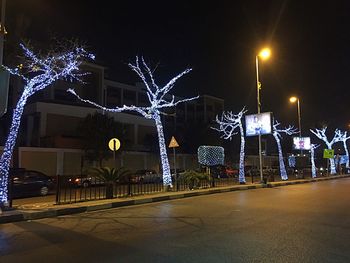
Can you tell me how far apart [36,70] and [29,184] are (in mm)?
8005

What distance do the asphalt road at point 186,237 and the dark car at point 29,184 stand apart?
912 cm

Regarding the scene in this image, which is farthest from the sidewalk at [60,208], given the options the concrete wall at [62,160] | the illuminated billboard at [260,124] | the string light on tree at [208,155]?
the illuminated billboard at [260,124]

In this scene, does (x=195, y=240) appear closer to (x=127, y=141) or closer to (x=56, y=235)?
(x=56, y=235)

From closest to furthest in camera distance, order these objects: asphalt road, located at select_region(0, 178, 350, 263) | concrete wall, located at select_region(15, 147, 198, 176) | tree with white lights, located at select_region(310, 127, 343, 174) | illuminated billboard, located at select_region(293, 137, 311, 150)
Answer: asphalt road, located at select_region(0, 178, 350, 263) < concrete wall, located at select_region(15, 147, 198, 176) < illuminated billboard, located at select_region(293, 137, 311, 150) < tree with white lights, located at select_region(310, 127, 343, 174)

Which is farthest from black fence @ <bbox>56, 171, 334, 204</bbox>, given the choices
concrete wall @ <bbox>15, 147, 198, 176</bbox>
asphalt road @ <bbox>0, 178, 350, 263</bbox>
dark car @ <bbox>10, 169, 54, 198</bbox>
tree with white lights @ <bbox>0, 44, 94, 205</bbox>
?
concrete wall @ <bbox>15, 147, 198, 176</bbox>

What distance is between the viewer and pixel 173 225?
10.7 m

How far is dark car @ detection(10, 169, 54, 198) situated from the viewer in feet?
69.2

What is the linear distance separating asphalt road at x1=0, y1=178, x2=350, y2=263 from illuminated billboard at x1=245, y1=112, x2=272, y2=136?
18558mm

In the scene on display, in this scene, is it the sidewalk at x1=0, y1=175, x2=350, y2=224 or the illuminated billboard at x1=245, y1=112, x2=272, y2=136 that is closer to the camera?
Answer: the sidewalk at x1=0, y1=175, x2=350, y2=224

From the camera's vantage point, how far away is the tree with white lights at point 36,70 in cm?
1489

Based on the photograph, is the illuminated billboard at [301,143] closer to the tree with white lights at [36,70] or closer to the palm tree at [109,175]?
the palm tree at [109,175]

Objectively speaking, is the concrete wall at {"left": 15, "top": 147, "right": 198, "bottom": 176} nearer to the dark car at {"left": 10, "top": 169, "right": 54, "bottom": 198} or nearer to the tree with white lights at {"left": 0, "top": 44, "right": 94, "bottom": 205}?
the dark car at {"left": 10, "top": 169, "right": 54, "bottom": 198}

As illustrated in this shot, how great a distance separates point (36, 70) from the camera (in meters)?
16.3

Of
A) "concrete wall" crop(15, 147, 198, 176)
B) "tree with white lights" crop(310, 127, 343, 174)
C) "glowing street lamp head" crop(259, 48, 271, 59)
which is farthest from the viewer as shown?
"tree with white lights" crop(310, 127, 343, 174)
